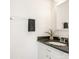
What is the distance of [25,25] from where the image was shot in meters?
2.93

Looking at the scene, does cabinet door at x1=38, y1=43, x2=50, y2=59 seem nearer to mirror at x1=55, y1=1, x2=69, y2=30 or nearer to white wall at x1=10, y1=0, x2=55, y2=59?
white wall at x1=10, y1=0, x2=55, y2=59

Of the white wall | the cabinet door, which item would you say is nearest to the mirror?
Result: the white wall

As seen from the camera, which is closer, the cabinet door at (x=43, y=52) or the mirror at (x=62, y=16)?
the cabinet door at (x=43, y=52)

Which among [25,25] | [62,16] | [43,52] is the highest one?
[62,16]

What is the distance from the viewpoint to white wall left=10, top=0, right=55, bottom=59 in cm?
281

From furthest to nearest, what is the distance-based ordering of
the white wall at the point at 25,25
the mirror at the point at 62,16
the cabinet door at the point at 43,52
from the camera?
the white wall at the point at 25,25, the mirror at the point at 62,16, the cabinet door at the point at 43,52

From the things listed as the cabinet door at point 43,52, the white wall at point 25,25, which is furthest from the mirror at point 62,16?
the cabinet door at point 43,52

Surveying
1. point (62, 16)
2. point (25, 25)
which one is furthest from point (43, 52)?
point (62, 16)

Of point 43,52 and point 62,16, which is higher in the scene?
point 62,16

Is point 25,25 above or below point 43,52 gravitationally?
above

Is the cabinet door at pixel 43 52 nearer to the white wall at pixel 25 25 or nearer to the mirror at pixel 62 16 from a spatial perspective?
the white wall at pixel 25 25

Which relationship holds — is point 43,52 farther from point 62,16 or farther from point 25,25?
point 62,16

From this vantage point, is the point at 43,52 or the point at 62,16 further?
the point at 62,16

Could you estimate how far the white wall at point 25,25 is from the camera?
2811 millimetres
